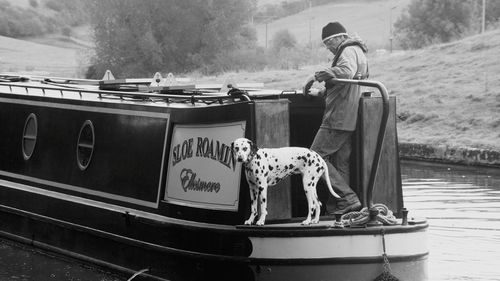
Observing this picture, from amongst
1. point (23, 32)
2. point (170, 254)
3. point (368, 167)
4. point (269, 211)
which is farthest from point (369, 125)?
point (23, 32)

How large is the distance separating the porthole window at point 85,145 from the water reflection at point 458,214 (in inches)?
149

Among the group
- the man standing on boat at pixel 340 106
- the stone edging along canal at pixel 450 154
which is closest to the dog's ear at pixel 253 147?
the man standing on boat at pixel 340 106

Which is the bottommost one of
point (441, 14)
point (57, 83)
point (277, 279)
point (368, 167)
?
point (277, 279)

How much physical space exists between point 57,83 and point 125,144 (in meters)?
3.88

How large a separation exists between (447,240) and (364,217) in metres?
4.02

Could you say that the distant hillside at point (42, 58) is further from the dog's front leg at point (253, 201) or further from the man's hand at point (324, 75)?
the dog's front leg at point (253, 201)

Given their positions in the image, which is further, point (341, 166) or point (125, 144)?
point (125, 144)

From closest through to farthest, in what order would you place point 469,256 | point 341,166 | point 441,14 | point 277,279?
point 277,279, point 341,166, point 469,256, point 441,14

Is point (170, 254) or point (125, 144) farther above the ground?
point (125, 144)

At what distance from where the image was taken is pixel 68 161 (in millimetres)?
12375

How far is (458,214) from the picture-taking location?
49.6 ft

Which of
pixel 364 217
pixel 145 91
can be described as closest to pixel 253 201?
pixel 364 217

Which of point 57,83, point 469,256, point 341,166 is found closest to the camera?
point 341,166

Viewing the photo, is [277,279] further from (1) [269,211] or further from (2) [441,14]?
(2) [441,14]
